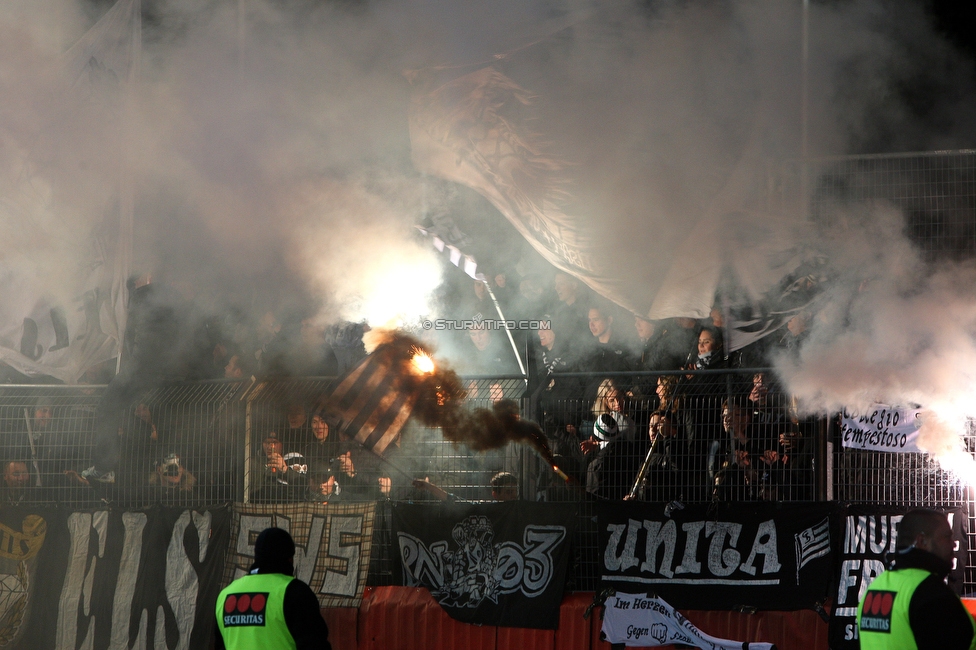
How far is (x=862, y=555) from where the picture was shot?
6.89m

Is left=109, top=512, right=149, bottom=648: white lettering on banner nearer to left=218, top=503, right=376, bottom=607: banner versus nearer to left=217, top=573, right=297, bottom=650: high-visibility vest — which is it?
left=218, top=503, right=376, bottom=607: banner

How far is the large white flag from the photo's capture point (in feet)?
28.3

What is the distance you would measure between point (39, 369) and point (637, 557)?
5.68 metres

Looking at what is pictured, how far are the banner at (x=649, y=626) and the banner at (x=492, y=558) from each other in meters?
0.45

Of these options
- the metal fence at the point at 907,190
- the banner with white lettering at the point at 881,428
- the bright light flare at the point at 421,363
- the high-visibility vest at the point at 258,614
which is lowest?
the high-visibility vest at the point at 258,614

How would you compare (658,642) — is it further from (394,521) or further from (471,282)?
(471,282)

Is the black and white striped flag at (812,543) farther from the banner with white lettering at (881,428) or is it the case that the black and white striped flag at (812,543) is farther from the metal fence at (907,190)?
the metal fence at (907,190)

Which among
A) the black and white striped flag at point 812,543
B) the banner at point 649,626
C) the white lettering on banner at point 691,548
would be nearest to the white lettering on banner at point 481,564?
the banner at point 649,626

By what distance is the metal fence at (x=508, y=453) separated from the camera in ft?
23.7

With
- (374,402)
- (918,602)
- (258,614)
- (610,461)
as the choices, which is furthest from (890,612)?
(374,402)

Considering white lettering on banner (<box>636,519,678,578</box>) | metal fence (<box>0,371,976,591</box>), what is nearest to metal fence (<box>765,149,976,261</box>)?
metal fence (<box>0,371,976,591</box>)

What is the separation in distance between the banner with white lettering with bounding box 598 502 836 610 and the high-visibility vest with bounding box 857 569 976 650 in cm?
242

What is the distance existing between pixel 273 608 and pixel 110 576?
14.7 feet

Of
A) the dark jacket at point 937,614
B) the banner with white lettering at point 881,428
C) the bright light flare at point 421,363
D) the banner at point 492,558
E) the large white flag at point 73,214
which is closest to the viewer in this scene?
the dark jacket at point 937,614
